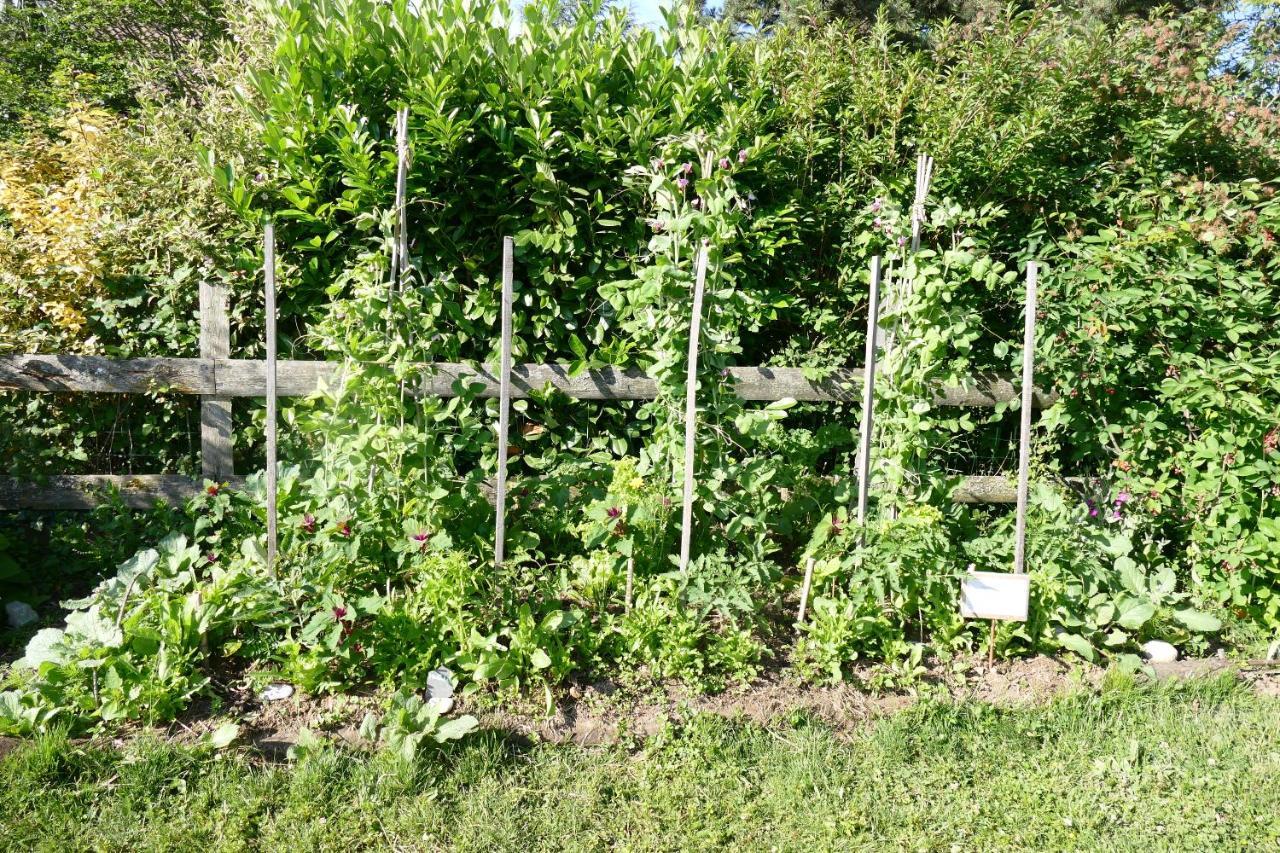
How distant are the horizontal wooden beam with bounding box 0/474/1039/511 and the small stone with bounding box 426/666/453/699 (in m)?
1.55

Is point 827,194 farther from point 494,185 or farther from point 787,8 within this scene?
point 787,8

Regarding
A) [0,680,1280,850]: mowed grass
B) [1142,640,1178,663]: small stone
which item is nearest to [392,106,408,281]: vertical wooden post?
[0,680,1280,850]: mowed grass

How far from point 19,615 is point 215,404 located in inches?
45.2

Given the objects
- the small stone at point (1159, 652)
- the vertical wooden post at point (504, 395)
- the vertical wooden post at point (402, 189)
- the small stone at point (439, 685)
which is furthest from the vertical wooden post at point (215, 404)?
the small stone at point (1159, 652)

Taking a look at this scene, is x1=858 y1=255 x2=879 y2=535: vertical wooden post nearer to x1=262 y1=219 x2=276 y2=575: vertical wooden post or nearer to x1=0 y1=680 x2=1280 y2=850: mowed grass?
x1=0 y1=680 x2=1280 y2=850: mowed grass

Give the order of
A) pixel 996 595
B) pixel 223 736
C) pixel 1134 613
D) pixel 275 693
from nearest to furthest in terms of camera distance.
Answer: pixel 223 736 < pixel 275 693 < pixel 996 595 < pixel 1134 613

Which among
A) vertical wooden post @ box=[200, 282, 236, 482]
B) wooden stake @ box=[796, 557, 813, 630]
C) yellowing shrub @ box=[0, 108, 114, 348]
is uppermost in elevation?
yellowing shrub @ box=[0, 108, 114, 348]

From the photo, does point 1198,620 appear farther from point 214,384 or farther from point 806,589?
point 214,384

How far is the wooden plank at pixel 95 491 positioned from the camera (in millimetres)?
3883

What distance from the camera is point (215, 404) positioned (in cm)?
390

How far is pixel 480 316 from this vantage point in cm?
398

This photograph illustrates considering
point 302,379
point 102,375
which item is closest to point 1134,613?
point 302,379

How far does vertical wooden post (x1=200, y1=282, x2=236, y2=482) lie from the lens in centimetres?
381

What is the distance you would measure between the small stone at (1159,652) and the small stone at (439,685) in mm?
2856
